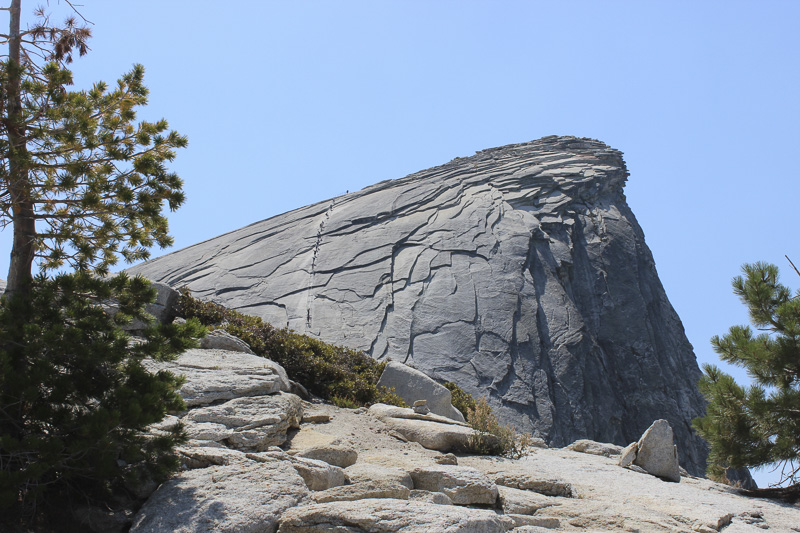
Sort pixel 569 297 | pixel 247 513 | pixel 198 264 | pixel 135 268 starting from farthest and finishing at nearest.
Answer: pixel 135 268 → pixel 198 264 → pixel 569 297 → pixel 247 513

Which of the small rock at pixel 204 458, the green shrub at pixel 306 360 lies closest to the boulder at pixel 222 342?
the green shrub at pixel 306 360

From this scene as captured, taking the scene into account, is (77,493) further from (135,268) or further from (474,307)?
(135,268)

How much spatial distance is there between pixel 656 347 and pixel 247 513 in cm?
1521

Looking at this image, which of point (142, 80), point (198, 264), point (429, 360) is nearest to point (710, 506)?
point (142, 80)

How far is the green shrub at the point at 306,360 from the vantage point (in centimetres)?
926

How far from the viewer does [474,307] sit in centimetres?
1583

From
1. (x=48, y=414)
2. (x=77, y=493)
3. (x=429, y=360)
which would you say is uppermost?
(x=429, y=360)

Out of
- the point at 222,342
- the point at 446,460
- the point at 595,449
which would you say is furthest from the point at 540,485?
the point at 222,342

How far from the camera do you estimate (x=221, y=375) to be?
706 cm

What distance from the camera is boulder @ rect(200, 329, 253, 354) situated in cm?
852

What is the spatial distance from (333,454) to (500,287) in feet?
35.5

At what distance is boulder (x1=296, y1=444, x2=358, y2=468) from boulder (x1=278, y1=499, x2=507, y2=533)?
4.78ft

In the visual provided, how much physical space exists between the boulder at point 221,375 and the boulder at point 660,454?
4.09m

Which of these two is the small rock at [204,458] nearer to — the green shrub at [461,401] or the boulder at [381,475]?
the boulder at [381,475]
